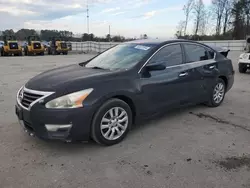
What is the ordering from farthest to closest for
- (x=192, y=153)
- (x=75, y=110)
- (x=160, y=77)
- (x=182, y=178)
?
(x=160, y=77)
(x=192, y=153)
(x=75, y=110)
(x=182, y=178)

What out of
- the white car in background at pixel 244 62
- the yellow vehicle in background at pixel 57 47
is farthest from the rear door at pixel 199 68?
the yellow vehicle in background at pixel 57 47

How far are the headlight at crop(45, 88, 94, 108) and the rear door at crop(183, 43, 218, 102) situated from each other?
234 centimetres

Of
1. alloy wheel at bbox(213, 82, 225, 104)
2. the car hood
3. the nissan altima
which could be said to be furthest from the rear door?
the car hood

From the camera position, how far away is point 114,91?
354 centimetres

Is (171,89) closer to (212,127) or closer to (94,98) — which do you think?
(212,127)

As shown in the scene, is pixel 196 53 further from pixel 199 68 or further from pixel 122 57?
pixel 122 57

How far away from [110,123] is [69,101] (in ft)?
2.33

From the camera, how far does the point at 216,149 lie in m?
3.55

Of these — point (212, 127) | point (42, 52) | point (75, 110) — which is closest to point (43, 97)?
point (75, 110)

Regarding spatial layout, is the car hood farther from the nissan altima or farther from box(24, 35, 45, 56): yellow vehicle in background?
box(24, 35, 45, 56): yellow vehicle in background

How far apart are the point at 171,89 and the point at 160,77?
13.7 inches

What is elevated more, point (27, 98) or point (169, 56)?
point (169, 56)

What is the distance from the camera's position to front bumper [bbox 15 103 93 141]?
10.5ft

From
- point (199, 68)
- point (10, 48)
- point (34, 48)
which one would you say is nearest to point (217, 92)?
point (199, 68)
